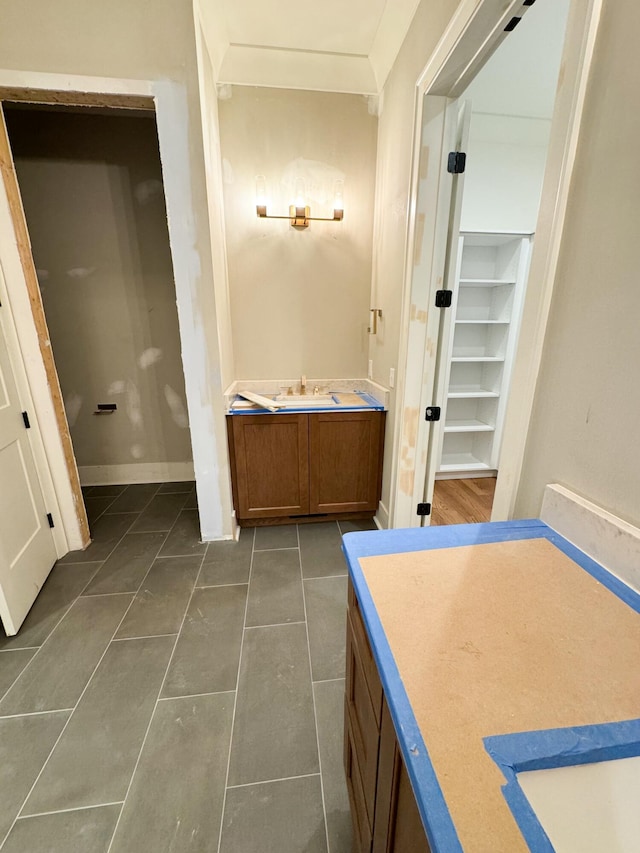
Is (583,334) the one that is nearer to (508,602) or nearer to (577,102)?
(577,102)

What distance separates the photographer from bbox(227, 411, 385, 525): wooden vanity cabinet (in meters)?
2.29

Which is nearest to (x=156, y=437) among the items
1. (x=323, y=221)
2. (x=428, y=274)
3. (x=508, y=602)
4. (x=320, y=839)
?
(x=323, y=221)

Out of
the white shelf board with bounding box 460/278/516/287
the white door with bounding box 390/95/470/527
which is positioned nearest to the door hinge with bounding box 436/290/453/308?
the white door with bounding box 390/95/470/527

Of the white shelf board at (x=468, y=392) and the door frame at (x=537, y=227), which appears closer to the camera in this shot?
the door frame at (x=537, y=227)

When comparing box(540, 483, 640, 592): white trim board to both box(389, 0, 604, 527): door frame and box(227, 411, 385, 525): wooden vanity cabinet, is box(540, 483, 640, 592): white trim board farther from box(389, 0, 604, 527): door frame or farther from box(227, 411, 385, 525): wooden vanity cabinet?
box(227, 411, 385, 525): wooden vanity cabinet

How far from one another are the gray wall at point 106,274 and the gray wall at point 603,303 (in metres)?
2.80

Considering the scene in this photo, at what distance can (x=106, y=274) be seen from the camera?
276 cm

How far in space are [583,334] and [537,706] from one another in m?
0.75

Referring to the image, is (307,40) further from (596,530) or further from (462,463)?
(462,463)

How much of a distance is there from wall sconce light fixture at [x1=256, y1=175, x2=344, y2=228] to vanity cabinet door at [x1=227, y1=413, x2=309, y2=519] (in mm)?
1430

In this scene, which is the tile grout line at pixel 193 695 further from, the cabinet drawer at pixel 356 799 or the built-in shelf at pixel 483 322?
the built-in shelf at pixel 483 322

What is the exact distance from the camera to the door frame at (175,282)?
168 cm

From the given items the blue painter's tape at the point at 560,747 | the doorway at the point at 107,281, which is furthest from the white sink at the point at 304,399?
the blue painter's tape at the point at 560,747

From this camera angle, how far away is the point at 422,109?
1624 millimetres
